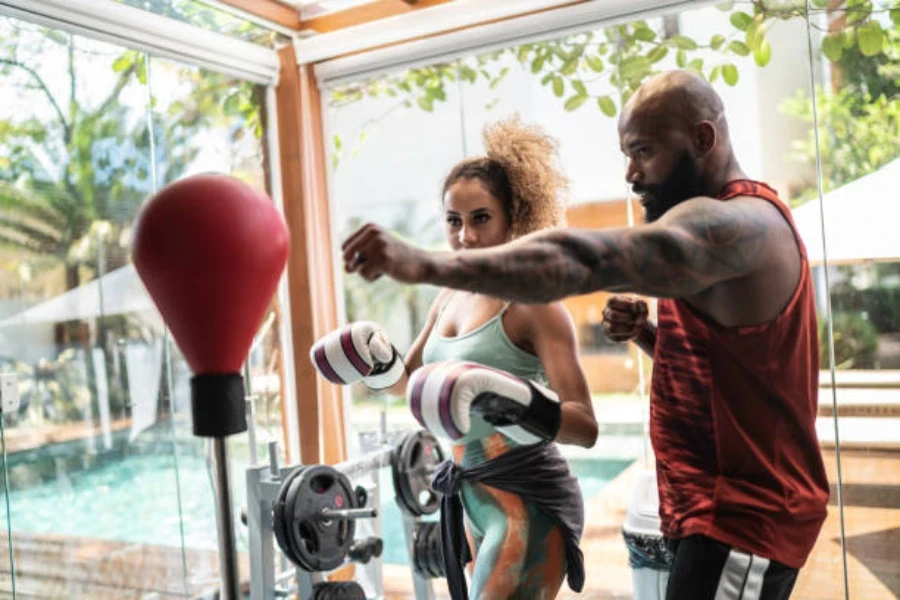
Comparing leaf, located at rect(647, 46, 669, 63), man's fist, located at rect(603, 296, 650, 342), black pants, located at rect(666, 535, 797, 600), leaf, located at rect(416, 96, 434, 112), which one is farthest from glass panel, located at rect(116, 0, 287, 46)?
black pants, located at rect(666, 535, 797, 600)

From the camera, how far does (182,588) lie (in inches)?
139

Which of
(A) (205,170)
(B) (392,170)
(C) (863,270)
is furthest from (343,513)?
(B) (392,170)

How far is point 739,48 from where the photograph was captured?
3350 mm

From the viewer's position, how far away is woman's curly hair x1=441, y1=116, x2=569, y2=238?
7.08 feet

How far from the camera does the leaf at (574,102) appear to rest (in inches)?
148

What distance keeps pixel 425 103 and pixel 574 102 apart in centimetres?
83

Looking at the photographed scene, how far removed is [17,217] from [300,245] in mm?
1349

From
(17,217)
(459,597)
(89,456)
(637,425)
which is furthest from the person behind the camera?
(637,425)

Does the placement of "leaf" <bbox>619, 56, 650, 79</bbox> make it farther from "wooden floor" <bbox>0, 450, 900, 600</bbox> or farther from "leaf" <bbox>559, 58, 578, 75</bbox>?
"wooden floor" <bbox>0, 450, 900, 600</bbox>

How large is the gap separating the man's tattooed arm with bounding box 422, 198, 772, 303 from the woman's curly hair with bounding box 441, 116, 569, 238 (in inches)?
34.5

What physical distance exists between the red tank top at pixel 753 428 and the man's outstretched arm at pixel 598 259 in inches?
6.1

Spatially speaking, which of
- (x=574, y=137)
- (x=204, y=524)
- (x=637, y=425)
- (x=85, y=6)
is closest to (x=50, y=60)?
(x=85, y=6)

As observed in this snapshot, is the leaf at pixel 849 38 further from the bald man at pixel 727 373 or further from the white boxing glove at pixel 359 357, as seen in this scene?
the white boxing glove at pixel 359 357

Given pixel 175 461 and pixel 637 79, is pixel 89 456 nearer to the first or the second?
pixel 175 461
